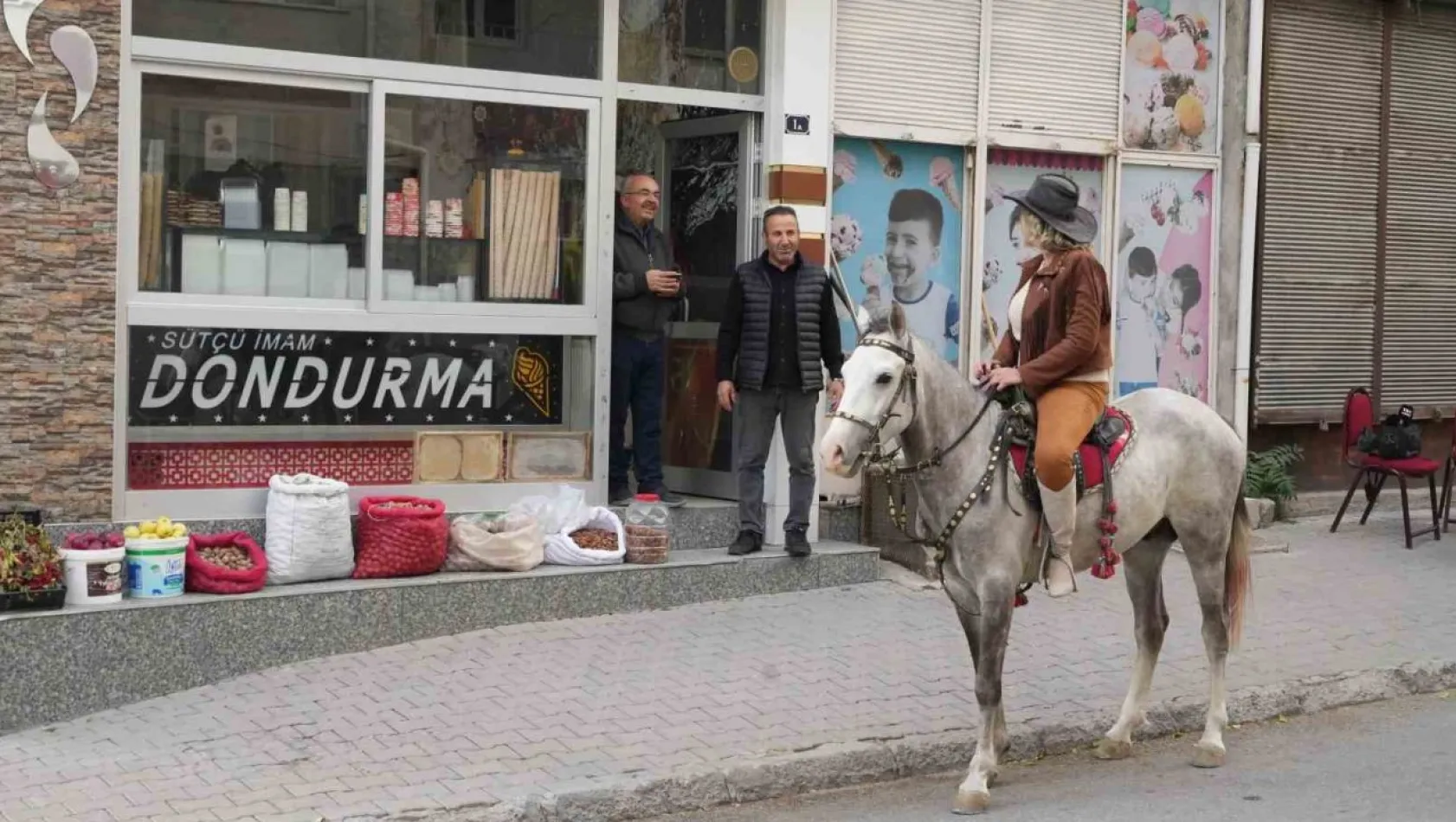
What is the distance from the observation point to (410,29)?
34.3 feet

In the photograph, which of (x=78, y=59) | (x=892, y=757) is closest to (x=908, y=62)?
(x=78, y=59)

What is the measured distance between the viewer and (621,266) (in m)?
11.2

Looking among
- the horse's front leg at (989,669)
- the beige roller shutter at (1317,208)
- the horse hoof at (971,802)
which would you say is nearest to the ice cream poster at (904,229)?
the beige roller shutter at (1317,208)

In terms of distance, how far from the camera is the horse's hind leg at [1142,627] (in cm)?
815

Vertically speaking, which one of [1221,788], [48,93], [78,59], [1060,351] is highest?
[78,59]

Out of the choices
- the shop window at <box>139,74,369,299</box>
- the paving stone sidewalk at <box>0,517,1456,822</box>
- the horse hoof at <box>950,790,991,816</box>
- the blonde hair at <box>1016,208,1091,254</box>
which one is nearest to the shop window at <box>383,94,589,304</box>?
the shop window at <box>139,74,369,299</box>

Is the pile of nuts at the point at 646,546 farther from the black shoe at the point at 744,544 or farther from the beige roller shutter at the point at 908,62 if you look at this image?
the beige roller shutter at the point at 908,62

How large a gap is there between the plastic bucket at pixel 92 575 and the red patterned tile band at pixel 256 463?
3.42ft

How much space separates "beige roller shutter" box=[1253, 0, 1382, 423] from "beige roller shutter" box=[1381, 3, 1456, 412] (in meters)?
0.22

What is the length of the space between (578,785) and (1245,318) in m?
8.39

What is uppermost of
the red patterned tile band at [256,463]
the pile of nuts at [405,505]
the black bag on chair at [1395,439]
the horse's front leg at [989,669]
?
the black bag on chair at [1395,439]

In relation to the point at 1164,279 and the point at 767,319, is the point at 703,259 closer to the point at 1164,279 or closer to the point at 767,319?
the point at 767,319

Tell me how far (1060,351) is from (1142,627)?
158 cm

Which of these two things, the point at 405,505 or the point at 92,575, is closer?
the point at 92,575
